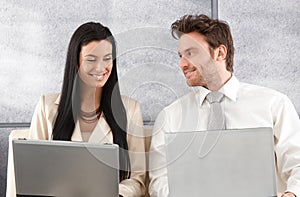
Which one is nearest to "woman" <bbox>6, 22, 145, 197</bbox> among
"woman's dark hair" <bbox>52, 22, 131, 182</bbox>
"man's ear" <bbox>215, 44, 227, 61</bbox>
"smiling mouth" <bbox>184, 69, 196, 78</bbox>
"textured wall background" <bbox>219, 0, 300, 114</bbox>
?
"woman's dark hair" <bbox>52, 22, 131, 182</bbox>

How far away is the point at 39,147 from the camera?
1646 mm

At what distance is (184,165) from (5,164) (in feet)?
3.81

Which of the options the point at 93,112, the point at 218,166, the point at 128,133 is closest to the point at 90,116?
the point at 93,112

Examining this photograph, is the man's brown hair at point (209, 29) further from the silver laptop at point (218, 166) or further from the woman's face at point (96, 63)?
the silver laptop at point (218, 166)

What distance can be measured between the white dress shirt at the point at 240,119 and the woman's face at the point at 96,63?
278mm

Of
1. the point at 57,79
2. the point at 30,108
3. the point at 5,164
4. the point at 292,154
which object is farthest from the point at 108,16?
the point at 292,154

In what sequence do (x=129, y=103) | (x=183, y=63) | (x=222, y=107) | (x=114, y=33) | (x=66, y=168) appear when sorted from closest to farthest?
(x=66, y=168), (x=183, y=63), (x=129, y=103), (x=222, y=107), (x=114, y=33)

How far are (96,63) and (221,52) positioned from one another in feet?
1.74

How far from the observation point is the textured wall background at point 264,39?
101 inches

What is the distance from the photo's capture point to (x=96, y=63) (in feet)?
6.63

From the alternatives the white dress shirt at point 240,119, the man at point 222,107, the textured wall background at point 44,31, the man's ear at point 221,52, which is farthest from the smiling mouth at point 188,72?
the textured wall background at point 44,31

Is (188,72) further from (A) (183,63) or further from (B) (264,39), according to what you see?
(B) (264,39)

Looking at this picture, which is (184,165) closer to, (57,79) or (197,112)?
(197,112)

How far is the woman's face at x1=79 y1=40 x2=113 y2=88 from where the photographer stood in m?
1.98
